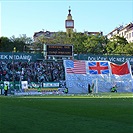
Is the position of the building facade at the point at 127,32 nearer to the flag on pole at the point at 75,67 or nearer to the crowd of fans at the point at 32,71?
the flag on pole at the point at 75,67

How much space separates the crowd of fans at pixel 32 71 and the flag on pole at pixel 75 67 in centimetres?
118

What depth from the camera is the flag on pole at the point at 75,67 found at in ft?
160

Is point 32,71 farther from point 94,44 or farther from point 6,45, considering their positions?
point 6,45

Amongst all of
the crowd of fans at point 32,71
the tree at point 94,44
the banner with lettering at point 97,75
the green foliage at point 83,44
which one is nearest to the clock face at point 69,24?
the green foliage at point 83,44

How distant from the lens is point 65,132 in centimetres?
977

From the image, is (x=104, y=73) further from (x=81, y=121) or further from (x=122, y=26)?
(x=122, y=26)

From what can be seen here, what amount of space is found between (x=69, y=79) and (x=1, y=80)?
9.05 m

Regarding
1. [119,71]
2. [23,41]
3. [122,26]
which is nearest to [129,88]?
[119,71]

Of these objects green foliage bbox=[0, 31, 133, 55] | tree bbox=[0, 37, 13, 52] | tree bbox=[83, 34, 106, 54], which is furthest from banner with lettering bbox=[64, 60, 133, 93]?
tree bbox=[0, 37, 13, 52]

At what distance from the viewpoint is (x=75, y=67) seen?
49.2 meters

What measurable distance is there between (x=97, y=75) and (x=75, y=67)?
349cm

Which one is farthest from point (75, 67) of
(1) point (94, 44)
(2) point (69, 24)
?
(2) point (69, 24)

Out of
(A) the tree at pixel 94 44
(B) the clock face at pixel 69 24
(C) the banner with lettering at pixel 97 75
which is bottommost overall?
(C) the banner with lettering at pixel 97 75

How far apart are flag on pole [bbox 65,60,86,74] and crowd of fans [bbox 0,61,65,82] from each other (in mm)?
1183
